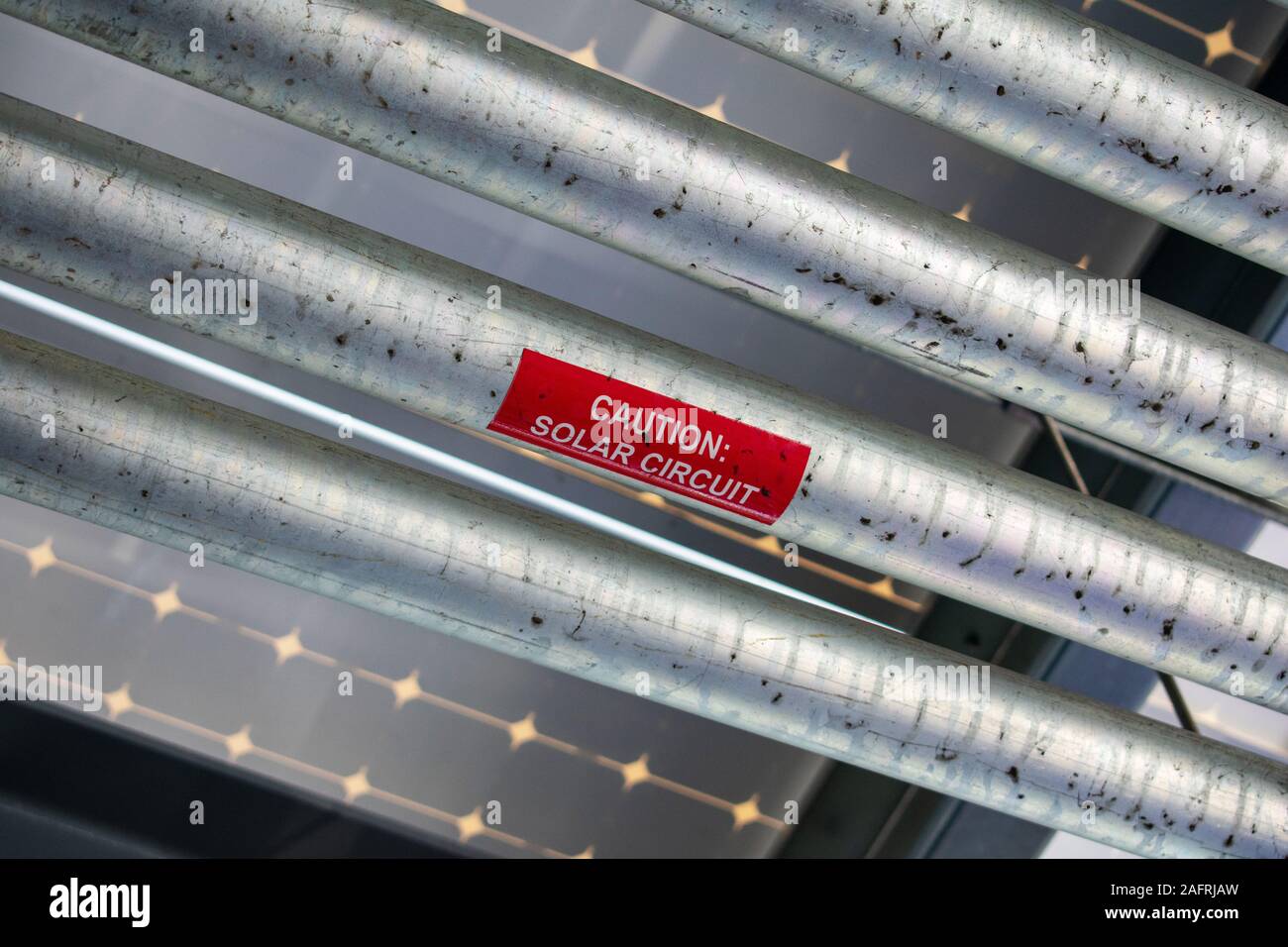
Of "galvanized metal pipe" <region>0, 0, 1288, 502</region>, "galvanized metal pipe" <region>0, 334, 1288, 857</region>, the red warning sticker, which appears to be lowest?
"galvanized metal pipe" <region>0, 334, 1288, 857</region>

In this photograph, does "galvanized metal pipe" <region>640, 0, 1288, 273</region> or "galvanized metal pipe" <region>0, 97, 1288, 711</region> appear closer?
"galvanized metal pipe" <region>0, 97, 1288, 711</region>

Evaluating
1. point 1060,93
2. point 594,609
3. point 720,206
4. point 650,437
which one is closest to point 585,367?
point 650,437

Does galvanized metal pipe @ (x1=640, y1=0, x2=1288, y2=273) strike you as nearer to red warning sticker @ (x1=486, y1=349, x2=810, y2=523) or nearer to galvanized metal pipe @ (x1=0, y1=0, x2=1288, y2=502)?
galvanized metal pipe @ (x1=0, y1=0, x2=1288, y2=502)

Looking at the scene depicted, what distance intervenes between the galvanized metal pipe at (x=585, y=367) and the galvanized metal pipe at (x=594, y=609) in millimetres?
245

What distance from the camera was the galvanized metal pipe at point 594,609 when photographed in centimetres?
285

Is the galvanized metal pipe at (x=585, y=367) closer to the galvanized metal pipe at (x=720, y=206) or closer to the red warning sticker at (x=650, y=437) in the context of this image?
the red warning sticker at (x=650, y=437)

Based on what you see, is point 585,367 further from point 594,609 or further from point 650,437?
point 594,609

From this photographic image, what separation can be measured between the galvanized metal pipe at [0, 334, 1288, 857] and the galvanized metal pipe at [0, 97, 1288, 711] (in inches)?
9.7

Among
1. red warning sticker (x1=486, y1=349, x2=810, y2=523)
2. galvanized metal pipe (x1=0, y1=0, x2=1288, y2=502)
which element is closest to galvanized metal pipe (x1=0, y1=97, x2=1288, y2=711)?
red warning sticker (x1=486, y1=349, x2=810, y2=523)

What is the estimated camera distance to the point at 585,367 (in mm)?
3033

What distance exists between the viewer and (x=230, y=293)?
9.25 ft

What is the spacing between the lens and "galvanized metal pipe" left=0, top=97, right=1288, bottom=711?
273 cm

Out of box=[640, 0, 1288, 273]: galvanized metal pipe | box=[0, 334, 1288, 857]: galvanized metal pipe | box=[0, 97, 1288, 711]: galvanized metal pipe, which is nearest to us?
box=[0, 97, 1288, 711]: galvanized metal pipe

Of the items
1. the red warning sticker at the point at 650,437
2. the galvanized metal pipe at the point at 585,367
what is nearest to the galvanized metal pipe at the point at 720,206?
the galvanized metal pipe at the point at 585,367
